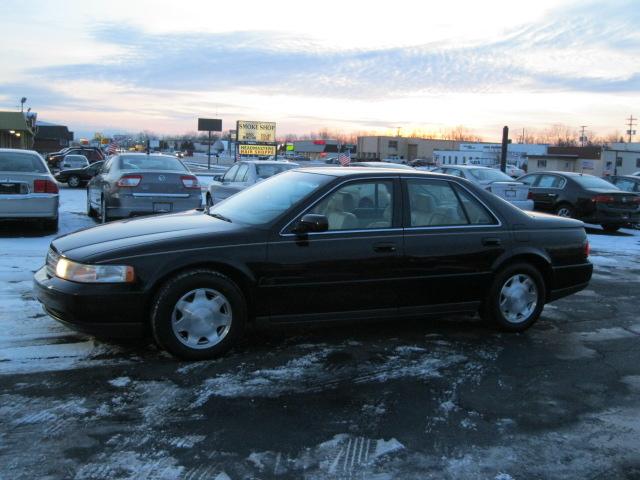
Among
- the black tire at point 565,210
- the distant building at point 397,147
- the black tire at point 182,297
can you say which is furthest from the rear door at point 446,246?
the distant building at point 397,147

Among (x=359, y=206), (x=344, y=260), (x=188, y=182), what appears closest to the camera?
(x=344, y=260)

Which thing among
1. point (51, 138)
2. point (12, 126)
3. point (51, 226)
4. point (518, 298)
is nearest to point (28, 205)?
point (51, 226)

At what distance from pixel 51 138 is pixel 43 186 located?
97.2 m

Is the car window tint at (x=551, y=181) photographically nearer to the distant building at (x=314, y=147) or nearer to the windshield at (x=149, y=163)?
the windshield at (x=149, y=163)

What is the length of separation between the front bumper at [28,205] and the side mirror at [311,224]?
22.5ft

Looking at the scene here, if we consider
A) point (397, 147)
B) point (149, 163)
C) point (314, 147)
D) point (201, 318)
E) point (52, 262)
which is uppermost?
point (397, 147)

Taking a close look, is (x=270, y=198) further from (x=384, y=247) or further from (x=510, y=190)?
(x=510, y=190)

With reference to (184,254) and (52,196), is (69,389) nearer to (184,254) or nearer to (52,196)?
(184,254)

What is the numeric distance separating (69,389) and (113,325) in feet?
1.80

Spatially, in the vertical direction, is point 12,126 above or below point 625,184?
above

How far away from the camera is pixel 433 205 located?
17.9 ft

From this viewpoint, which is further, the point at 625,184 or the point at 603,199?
the point at 625,184

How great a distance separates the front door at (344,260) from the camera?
Result: 481 centimetres

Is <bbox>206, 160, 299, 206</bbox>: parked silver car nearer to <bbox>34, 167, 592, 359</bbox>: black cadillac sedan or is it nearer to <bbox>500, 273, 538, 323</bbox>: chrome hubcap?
<bbox>34, 167, 592, 359</bbox>: black cadillac sedan
